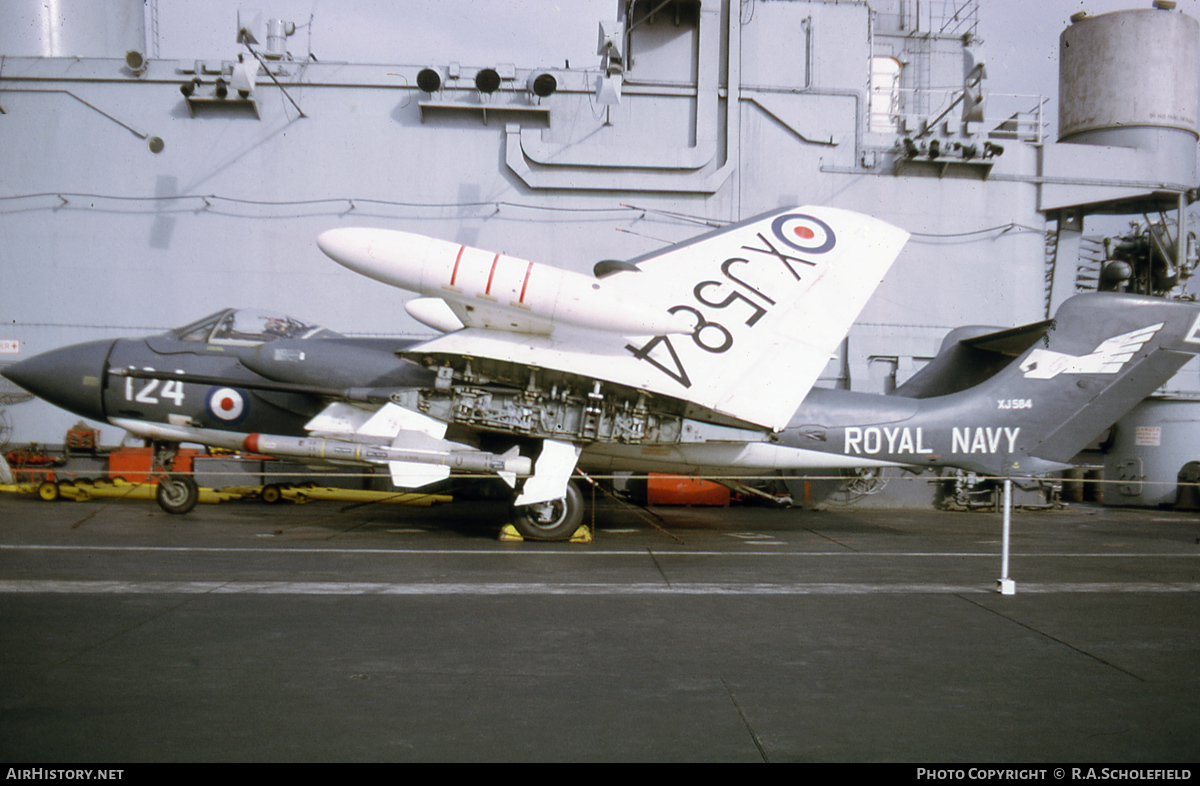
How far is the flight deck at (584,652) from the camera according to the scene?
3139 millimetres

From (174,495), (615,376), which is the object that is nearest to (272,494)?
(174,495)

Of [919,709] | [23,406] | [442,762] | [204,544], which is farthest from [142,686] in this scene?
[23,406]

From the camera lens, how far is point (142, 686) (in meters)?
3.71

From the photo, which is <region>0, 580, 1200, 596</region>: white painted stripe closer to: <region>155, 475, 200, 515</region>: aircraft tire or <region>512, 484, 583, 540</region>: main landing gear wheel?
<region>512, 484, 583, 540</region>: main landing gear wheel

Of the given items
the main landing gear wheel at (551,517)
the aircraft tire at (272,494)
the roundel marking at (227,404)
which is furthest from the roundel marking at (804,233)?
the aircraft tire at (272,494)

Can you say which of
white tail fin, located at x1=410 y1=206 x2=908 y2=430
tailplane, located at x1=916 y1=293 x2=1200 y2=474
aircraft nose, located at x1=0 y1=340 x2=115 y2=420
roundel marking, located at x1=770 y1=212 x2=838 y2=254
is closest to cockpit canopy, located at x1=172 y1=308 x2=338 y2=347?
aircraft nose, located at x1=0 y1=340 x2=115 y2=420

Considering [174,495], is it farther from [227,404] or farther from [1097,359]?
[1097,359]

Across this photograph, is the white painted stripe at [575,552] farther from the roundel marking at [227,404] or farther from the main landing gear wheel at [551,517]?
the roundel marking at [227,404]

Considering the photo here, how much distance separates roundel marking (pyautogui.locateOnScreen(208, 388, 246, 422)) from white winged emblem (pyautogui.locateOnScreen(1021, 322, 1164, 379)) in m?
10.8

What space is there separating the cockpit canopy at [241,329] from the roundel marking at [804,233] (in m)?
6.68

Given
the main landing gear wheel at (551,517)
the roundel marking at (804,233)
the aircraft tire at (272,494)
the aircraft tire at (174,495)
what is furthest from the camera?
the aircraft tire at (272,494)

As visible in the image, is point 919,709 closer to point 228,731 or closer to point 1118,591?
point 228,731

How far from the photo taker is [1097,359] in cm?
977

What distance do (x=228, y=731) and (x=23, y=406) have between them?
604 inches
